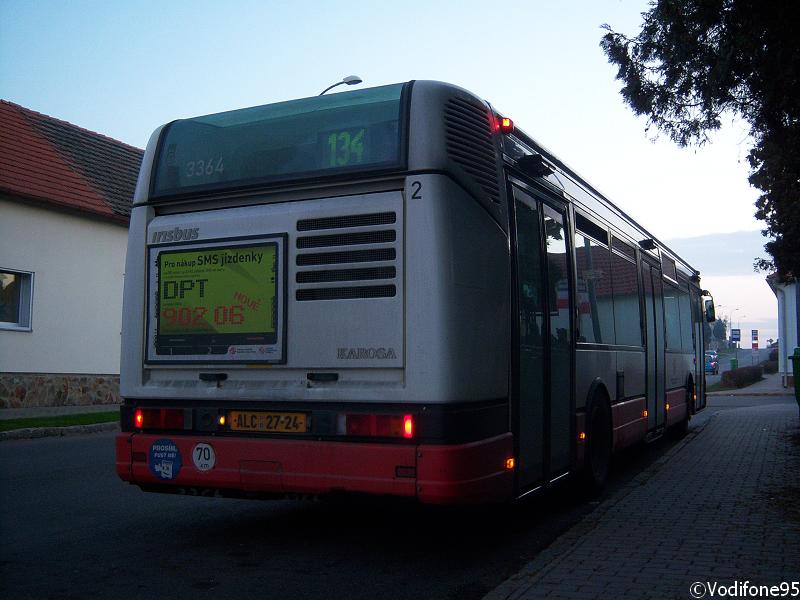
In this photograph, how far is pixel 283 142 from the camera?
6355 mm

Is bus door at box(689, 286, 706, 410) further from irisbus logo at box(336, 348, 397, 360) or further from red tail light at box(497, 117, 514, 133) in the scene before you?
irisbus logo at box(336, 348, 397, 360)

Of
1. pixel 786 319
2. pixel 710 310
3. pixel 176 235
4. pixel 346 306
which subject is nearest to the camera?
pixel 346 306

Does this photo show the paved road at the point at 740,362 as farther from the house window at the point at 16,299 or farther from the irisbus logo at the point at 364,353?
the irisbus logo at the point at 364,353

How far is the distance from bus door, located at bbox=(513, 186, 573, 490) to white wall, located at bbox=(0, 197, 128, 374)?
15981 mm

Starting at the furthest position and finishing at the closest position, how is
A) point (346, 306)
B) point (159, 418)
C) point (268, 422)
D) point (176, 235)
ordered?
1. point (176, 235)
2. point (159, 418)
3. point (268, 422)
4. point (346, 306)

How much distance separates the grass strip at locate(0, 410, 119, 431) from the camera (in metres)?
15.5

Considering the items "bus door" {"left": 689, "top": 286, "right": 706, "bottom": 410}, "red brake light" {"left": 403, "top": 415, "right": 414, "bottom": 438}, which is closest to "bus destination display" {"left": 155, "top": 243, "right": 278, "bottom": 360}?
"red brake light" {"left": 403, "top": 415, "right": 414, "bottom": 438}

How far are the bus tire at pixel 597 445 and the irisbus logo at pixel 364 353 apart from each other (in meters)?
3.18

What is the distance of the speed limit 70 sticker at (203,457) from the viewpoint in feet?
20.2

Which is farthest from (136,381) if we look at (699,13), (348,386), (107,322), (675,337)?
(107,322)

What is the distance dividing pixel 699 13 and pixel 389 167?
5.54 meters

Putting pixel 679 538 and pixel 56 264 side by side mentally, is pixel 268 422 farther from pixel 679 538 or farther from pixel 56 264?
pixel 56 264

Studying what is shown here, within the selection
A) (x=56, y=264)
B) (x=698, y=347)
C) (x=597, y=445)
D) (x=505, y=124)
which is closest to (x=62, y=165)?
(x=56, y=264)

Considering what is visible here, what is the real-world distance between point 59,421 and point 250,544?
36.8 feet
